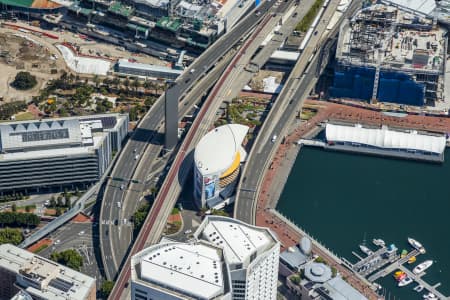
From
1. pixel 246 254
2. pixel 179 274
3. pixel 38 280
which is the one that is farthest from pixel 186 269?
pixel 38 280

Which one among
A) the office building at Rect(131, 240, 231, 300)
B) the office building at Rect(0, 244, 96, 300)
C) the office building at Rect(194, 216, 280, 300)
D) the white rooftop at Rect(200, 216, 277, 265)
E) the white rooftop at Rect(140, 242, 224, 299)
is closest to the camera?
the office building at Rect(131, 240, 231, 300)

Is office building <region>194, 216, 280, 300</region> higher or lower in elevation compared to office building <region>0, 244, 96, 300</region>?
higher

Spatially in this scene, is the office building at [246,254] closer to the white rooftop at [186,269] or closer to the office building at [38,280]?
the white rooftop at [186,269]

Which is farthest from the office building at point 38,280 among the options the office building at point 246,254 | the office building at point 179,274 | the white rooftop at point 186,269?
the office building at point 246,254

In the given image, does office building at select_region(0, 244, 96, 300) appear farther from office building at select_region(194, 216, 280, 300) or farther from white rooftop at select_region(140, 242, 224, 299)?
Result: office building at select_region(194, 216, 280, 300)

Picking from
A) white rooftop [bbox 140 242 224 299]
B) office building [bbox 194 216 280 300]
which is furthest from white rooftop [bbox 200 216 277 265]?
white rooftop [bbox 140 242 224 299]

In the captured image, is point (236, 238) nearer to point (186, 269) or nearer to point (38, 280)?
point (186, 269)
